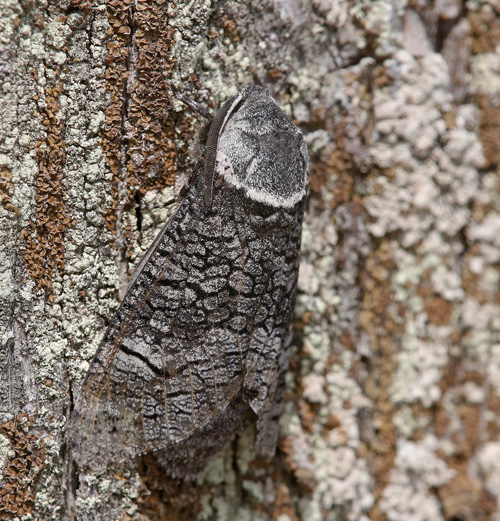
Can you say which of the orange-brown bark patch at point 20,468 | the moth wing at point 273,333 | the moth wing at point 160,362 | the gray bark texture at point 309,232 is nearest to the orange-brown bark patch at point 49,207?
the gray bark texture at point 309,232

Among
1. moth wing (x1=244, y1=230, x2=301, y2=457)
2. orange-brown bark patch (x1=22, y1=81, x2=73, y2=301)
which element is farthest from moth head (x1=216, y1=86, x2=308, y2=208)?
orange-brown bark patch (x1=22, y1=81, x2=73, y2=301)

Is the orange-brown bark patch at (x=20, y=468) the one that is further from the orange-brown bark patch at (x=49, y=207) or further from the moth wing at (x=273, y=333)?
the moth wing at (x=273, y=333)

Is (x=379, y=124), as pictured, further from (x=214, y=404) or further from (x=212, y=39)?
(x=214, y=404)

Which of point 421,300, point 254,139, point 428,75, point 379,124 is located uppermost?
point 428,75

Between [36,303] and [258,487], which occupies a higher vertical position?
[36,303]

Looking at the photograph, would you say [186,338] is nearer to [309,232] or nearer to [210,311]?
[210,311]

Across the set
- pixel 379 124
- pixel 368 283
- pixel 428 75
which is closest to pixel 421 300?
pixel 368 283

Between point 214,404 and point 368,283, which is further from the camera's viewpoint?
point 368,283
